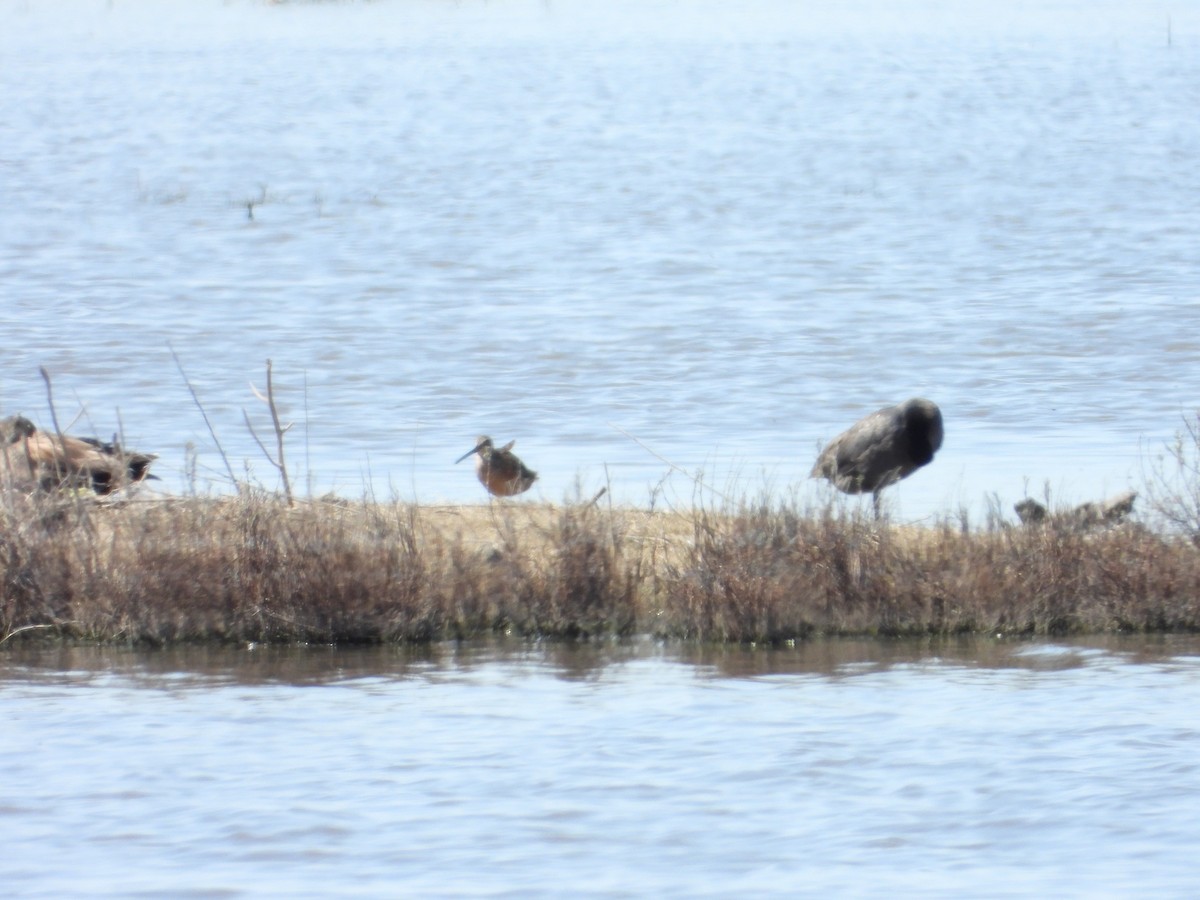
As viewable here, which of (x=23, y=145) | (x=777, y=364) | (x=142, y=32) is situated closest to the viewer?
(x=777, y=364)

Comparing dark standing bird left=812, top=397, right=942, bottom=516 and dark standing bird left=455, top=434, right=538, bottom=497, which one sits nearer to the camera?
dark standing bird left=812, top=397, right=942, bottom=516

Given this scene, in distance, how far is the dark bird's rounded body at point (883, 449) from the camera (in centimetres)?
1238

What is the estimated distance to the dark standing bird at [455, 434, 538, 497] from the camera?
42.7 feet

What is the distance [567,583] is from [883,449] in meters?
2.65

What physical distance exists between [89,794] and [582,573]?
3.24m

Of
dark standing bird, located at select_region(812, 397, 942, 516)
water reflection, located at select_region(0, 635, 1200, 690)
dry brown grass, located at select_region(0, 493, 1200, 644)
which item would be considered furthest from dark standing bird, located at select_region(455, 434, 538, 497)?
water reflection, located at select_region(0, 635, 1200, 690)

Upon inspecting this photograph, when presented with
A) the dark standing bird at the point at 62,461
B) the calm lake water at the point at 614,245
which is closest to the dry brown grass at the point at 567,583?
the dark standing bird at the point at 62,461

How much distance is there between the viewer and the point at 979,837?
7.71 meters

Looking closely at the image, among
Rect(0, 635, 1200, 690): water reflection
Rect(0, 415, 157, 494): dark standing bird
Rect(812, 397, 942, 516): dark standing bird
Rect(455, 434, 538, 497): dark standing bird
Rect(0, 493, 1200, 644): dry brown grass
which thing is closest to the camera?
Rect(0, 635, 1200, 690): water reflection

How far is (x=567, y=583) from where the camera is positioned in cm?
1077

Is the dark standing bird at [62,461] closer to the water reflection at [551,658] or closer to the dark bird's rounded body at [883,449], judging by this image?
the water reflection at [551,658]

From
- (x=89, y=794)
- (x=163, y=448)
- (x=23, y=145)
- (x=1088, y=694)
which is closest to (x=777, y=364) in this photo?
(x=163, y=448)

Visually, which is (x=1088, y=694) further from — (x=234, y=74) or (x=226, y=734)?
(x=234, y=74)

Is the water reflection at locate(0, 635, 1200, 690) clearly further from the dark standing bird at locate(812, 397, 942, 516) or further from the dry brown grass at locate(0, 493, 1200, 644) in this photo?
the dark standing bird at locate(812, 397, 942, 516)
